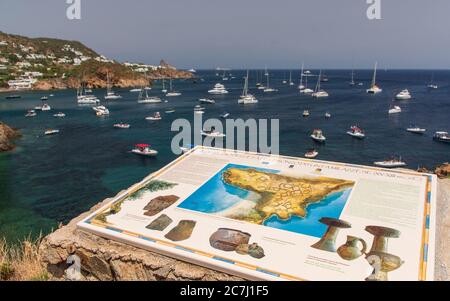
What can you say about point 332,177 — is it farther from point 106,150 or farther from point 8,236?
point 106,150

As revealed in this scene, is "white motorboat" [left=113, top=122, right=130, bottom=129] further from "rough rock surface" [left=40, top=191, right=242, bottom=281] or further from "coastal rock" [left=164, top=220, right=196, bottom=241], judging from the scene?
"coastal rock" [left=164, top=220, right=196, bottom=241]

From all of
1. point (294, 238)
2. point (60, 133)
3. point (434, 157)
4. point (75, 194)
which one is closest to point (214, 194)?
point (294, 238)

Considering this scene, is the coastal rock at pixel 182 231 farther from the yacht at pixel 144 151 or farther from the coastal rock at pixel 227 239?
the yacht at pixel 144 151

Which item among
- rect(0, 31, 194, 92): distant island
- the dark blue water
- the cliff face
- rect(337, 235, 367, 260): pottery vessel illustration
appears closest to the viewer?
rect(337, 235, 367, 260): pottery vessel illustration

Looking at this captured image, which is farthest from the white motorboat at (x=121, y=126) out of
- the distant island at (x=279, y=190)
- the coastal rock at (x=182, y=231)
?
the coastal rock at (x=182, y=231)

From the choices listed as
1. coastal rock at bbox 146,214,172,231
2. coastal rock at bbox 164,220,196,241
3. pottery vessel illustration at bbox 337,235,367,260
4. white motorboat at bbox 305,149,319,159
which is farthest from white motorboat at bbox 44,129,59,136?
pottery vessel illustration at bbox 337,235,367,260

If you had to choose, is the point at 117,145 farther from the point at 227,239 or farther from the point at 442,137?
the point at 442,137
